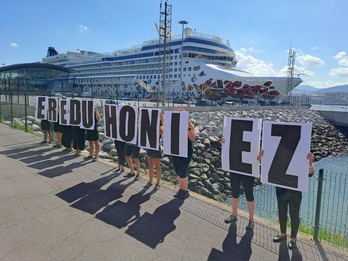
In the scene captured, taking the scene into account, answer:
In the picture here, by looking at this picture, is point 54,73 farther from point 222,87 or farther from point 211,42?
point 222,87

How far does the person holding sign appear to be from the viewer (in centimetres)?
415

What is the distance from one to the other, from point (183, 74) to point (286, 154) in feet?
191

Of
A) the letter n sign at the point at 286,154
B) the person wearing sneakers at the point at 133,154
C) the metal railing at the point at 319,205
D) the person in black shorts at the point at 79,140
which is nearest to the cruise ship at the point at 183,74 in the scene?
the metal railing at the point at 319,205

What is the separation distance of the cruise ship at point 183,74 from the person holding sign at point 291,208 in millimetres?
37328

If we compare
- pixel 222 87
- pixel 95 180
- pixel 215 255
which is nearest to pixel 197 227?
pixel 215 255

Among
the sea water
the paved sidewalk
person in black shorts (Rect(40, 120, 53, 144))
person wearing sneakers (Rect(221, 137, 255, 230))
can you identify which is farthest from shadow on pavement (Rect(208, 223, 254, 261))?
person in black shorts (Rect(40, 120, 53, 144))

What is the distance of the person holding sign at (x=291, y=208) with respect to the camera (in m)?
4.15

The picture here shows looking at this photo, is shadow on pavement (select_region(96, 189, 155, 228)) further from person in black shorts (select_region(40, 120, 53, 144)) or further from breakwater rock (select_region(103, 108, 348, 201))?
person in black shorts (select_region(40, 120, 53, 144))

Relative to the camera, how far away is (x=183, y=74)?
61219 millimetres

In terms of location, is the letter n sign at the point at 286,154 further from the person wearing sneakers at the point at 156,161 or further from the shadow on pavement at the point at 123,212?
the person wearing sneakers at the point at 156,161

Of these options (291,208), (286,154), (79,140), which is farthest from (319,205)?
(79,140)

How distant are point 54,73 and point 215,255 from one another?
8904 cm

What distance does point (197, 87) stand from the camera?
5750cm

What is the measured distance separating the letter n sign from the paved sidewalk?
94 cm
